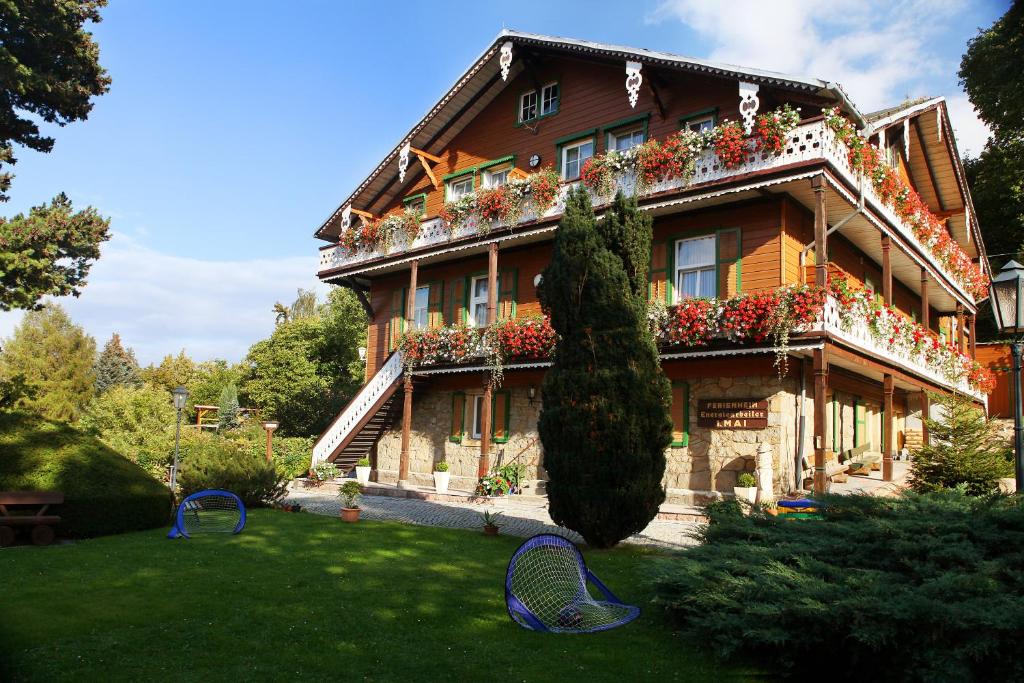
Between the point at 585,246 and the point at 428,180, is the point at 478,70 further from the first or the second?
the point at 585,246

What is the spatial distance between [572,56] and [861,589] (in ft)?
61.4

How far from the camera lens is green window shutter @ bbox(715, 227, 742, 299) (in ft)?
57.2

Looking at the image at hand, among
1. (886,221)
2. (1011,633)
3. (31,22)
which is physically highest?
(31,22)

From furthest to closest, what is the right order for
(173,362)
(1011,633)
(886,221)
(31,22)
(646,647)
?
(173,362)
(31,22)
(886,221)
(646,647)
(1011,633)

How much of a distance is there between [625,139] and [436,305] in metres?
8.06

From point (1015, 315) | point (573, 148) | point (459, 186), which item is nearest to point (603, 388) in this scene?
point (1015, 315)

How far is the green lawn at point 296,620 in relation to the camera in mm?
5891

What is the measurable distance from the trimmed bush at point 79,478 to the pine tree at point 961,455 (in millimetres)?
13818

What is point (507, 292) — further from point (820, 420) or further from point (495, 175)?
point (820, 420)

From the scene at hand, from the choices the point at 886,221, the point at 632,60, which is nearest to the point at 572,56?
the point at 632,60

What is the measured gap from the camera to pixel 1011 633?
15.5ft

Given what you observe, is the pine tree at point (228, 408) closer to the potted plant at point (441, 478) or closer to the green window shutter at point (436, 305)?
the green window shutter at point (436, 305)

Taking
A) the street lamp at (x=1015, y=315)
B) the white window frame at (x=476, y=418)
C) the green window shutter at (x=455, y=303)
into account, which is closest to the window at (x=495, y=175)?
the green window shutter at (x=455, y=303)

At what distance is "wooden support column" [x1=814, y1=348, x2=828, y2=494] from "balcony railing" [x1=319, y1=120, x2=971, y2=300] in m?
4.14
